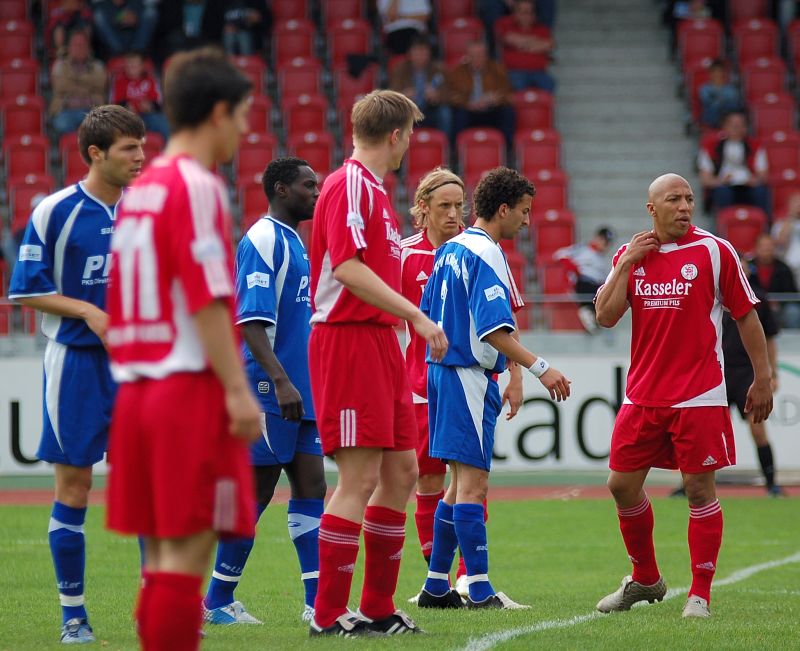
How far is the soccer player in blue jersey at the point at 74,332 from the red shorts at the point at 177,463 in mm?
1891

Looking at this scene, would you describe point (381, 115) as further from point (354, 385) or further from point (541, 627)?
point (541, 627)

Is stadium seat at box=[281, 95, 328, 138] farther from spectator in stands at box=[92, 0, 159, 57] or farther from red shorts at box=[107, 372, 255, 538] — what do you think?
red shorts at box=[107, 372, 255, 538]

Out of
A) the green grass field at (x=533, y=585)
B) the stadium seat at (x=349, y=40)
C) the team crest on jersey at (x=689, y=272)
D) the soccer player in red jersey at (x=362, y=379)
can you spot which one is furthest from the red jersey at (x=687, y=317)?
the stadium seat at (x=349, y=40)

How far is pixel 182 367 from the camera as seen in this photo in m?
4.02

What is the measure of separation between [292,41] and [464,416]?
1461 cm

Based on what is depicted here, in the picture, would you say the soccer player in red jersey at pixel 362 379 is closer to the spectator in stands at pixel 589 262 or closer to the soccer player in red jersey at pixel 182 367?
the soccer player in red jersey at pixel 182 367

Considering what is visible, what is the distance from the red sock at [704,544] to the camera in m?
6.79

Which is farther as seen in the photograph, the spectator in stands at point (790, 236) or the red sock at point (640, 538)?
the spectator in stands at point (790, 236)

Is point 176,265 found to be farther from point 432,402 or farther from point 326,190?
point 432,402

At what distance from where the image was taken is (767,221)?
1759cm

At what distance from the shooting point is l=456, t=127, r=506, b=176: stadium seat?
59.5ft

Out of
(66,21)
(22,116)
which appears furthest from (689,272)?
(66,21)

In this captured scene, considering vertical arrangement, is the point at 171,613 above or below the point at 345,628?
above

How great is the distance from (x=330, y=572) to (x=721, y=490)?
30.0ft
